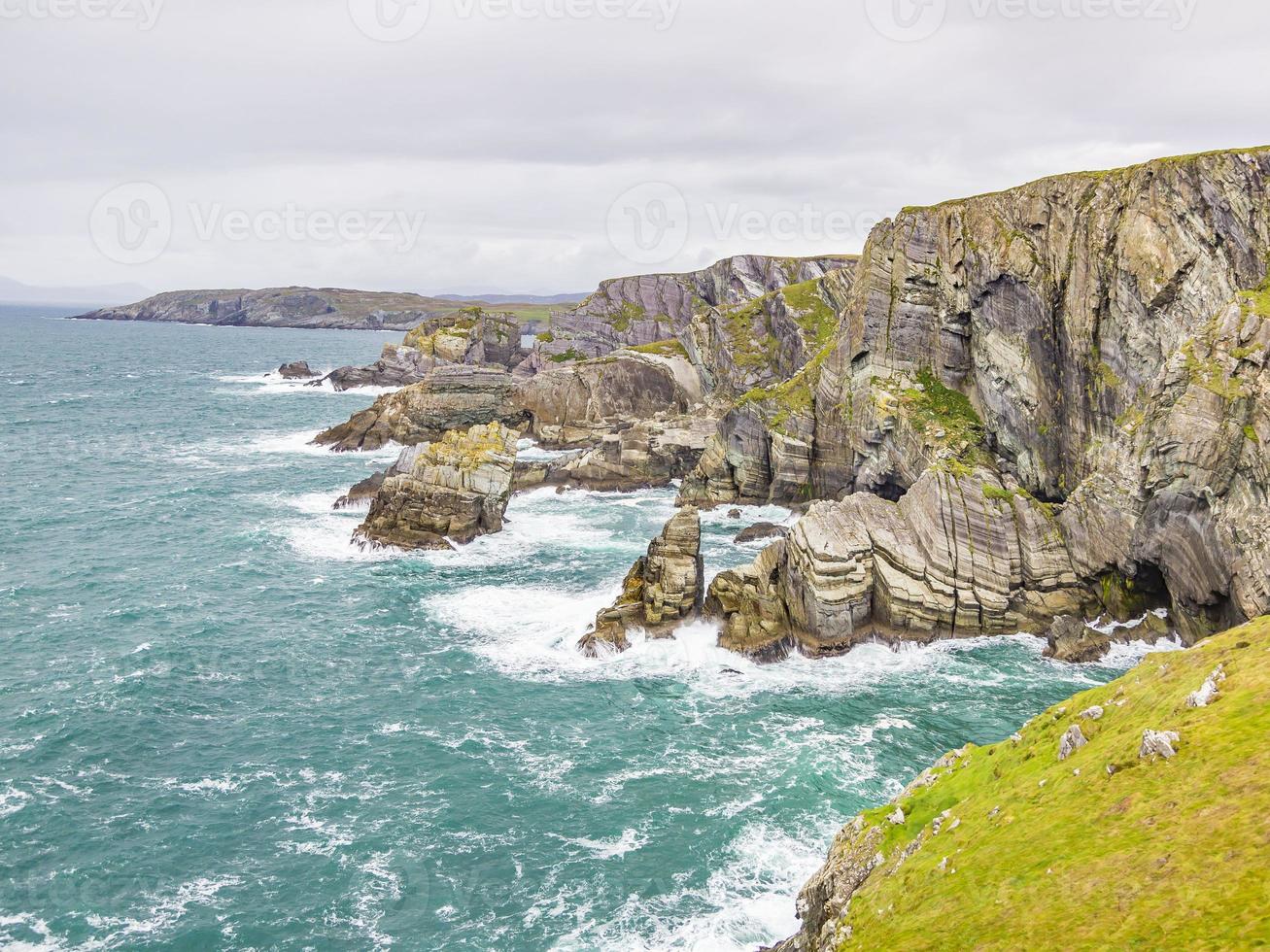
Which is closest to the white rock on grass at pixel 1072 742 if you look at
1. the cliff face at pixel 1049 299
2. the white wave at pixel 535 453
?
the cliff face at pixel 1049 299

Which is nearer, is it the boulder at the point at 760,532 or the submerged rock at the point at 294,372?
the boulder at the point at 760,532

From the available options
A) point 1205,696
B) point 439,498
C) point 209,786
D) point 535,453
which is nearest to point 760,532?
point 439,498

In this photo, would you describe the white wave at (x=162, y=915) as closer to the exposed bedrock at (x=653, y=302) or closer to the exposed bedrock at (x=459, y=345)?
the exposed bedrock at (x=459, y=345)

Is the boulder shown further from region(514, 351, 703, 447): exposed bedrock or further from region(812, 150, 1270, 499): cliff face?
region(514, 351, 703, 447): exposed bedrock

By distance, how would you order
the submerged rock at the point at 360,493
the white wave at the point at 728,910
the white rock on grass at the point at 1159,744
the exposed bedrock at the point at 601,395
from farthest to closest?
the exposed bedrock at the point at 601,395 < the submerged rock at the point at 360,493 < the white wave at the point at 728,910 < the white rock on grass at the point at 1159,744

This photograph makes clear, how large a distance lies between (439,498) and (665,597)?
27.2 meters

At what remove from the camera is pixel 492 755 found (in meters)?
38.8

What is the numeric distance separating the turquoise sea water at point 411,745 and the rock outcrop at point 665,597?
1.46 meters

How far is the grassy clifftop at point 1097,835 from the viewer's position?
16.8 m

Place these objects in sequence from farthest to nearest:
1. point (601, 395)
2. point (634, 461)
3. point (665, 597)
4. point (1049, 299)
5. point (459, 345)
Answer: point (459, 345) < point (601, 395) < point (634, 461) < point (1049, 299) < point (665, 597)

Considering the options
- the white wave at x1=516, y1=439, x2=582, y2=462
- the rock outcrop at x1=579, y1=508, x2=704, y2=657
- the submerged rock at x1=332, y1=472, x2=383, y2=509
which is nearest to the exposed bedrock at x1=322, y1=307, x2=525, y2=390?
the white wave at x1=516, y1=439, x2=582, y2=462

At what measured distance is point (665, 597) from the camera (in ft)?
165

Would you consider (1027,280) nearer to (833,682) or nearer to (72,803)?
(833,682)

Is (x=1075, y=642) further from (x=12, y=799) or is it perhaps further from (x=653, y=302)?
(x=653, y=302)
